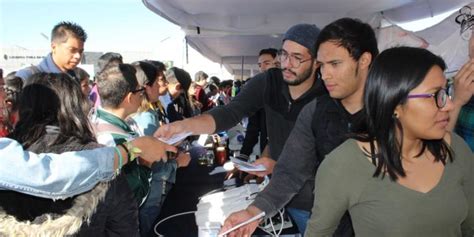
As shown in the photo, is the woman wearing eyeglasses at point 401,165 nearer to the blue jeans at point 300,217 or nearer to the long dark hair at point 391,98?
the long dark hair at point 391,98

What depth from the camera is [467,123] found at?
1714 millimetres

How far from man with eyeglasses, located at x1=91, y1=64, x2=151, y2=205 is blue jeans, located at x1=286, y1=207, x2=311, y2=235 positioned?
0.76 meters

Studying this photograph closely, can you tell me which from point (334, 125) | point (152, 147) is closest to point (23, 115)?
point (152, 147)

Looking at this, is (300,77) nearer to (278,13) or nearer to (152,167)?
(152,167)

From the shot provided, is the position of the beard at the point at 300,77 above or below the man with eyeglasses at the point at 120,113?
above

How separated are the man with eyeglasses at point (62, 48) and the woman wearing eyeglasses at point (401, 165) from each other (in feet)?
7.57

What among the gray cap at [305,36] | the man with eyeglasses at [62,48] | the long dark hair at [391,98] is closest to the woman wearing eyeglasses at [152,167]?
the man with eyeglasses at [62,48]

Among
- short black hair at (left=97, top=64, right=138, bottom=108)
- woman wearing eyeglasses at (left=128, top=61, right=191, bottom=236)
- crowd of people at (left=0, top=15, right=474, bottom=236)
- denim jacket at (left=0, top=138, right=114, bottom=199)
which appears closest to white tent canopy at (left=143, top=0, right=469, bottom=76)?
woman wearing eyeglasses at (left=128, top=61, right=191, bottom=236)

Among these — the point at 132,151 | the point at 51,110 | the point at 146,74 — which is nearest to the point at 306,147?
the point at 132,151

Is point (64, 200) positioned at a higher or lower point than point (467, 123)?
lower

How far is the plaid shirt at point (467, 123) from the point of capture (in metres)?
1.68

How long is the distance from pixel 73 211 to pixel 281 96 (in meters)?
1.17

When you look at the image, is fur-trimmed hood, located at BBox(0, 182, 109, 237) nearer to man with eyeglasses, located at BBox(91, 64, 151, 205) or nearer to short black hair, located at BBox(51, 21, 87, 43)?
man with eyeglasses, located at BBox(91, 64, 151, 205)

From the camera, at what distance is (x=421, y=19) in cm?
400
